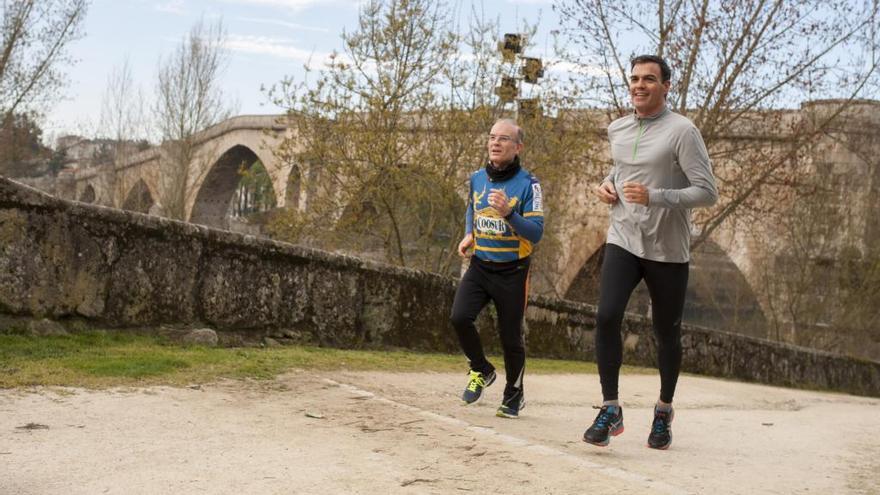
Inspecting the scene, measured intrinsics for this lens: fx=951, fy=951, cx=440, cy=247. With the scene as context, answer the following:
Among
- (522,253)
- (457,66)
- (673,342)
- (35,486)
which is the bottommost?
(35,486)

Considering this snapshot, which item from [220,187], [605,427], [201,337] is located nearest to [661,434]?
[605,427]

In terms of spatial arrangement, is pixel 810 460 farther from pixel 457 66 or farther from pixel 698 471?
pixel 457 66

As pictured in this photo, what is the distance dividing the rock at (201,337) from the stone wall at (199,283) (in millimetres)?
116

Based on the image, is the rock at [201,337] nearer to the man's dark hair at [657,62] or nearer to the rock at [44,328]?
the rock at [44,328]

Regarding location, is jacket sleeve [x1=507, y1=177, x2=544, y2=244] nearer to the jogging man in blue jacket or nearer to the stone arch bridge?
the jogging man in blue jacket

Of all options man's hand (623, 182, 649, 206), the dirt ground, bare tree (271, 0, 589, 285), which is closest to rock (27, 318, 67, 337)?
the dirt ground

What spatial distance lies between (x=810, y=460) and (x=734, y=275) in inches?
1174

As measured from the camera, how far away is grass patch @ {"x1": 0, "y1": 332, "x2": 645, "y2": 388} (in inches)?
167

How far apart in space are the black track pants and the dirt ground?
271 millimetres

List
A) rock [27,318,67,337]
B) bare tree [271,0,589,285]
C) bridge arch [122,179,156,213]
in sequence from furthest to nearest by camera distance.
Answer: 1. bridge arch [122,179,156,213]
2. bare tree [271,0,589,285]
3. rock [27,318,67,337]

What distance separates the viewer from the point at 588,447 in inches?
147

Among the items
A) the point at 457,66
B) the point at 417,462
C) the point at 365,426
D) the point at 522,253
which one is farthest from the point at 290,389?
the point at 457,66

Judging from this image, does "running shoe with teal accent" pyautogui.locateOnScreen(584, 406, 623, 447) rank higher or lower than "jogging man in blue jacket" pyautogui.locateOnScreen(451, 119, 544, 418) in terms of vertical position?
lower

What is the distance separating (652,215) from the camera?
155 inches
